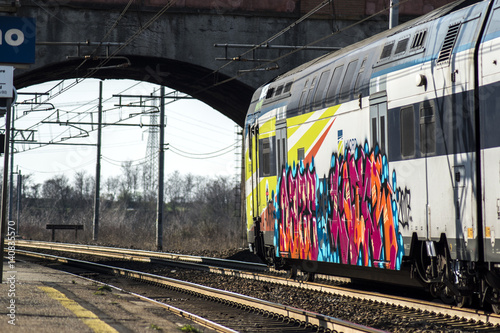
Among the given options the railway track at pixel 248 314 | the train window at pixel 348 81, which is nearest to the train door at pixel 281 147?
the train window at pixel 348 81

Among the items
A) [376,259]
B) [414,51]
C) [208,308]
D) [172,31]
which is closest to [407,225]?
[376,259]

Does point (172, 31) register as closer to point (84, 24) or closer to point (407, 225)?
point (84, 24)

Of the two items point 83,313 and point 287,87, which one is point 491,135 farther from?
point 287,87

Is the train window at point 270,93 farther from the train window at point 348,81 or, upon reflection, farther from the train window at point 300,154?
the train window at point 348,81

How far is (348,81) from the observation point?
13.0 meters

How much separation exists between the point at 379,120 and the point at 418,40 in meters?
1.38

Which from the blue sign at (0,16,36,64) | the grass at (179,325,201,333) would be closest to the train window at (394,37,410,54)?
the grass at (179,325,201,333)

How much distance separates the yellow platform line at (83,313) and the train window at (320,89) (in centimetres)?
567

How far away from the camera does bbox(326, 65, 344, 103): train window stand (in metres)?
13.4

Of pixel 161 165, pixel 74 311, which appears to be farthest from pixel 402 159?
pixel 161 165

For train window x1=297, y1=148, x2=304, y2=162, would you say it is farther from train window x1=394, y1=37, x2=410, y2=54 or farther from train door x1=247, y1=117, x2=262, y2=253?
train window x1=394, y1=37, x2=410, y2=54

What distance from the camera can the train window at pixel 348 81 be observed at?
42.2 feet

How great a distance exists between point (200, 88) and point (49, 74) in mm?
5783

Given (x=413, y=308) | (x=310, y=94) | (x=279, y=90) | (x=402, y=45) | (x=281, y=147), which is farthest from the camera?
(x=279, y=90)
